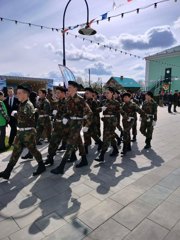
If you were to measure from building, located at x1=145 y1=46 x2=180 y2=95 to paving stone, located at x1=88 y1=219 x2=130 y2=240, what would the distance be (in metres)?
36.5

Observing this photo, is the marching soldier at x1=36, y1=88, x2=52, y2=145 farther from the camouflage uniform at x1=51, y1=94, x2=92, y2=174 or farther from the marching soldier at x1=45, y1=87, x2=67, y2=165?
the camouflage uniform at x1=51, y1=94, x2=92, y2=174

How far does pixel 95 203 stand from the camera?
3.47 m

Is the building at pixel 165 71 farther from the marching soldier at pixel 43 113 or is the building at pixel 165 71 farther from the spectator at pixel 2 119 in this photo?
the spectator at pixel 2 119

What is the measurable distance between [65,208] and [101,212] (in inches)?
22.0

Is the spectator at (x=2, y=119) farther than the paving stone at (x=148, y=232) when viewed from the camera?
Yes

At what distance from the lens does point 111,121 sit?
5.65 meters

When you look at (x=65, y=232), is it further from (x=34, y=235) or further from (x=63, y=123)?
(x=63, y=123)

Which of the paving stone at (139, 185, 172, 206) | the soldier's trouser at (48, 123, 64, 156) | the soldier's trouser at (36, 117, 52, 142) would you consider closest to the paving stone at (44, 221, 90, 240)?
the paving stone at (139, 185, 172, 206)

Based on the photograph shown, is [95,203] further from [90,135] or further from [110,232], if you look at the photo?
[90,135]

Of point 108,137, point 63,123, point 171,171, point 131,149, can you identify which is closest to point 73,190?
point 63,123

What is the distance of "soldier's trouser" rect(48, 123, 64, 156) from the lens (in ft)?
16.4

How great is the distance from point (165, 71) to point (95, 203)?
130ft

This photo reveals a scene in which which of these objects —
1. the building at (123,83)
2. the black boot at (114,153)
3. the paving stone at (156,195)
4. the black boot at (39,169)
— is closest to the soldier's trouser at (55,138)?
the black boot at (39,169)

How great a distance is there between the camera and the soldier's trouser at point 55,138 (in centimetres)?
500
